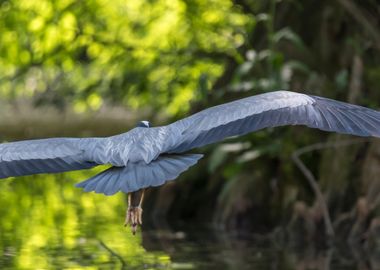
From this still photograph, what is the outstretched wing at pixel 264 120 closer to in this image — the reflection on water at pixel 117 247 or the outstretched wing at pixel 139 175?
the outstretched wing at pixel 139 175

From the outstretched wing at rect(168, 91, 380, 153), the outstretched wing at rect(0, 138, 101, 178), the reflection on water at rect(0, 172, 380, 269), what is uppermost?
the outstretched wing at rect(168, 91, 380, 153)

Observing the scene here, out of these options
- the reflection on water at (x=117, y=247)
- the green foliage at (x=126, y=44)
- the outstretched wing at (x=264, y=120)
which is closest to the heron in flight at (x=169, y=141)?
the outstretched wing at (x=264, y=120)

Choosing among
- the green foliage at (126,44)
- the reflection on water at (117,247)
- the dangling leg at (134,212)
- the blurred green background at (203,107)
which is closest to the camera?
the dangling leg at (134,212)

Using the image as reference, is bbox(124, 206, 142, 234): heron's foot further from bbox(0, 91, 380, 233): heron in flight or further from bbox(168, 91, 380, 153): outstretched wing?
bbox(168, 91, 380, 153): outstretched wing

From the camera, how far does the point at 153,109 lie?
12.0m

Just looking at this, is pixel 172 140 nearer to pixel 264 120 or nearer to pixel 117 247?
pixel 264 120

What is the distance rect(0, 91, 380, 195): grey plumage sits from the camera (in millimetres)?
6375

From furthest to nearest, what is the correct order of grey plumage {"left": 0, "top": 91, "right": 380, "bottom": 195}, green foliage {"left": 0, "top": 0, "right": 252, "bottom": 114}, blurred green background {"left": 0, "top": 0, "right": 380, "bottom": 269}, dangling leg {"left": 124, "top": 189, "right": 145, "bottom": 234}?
green foliage {"left": 0, "top": 0, "right": 252, "bottom": 114} → blurred green background {"left": 0, "top": 0, "right": 380, "bottom": 269} → dangling leg {"left": 124, "top": 189, "right": 145, "bottom": 234} → grey plumage {"left": 0, "top": 91, "right": 380, "bottom": 195}

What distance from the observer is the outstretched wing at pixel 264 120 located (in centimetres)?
644

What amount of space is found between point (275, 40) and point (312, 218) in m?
1.69

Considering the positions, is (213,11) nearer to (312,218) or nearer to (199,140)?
(312,218)

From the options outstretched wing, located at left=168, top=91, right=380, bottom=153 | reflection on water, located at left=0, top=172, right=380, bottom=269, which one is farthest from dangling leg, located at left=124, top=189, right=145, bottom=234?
reflection on water, located at left=0, top=172, right=380, bottom=269

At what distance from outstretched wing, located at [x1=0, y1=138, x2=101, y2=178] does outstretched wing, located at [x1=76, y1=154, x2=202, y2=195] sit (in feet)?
0.69

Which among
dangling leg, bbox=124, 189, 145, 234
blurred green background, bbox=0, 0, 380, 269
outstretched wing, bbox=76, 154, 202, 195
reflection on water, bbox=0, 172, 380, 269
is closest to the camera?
outstretched wing, bbox=76, 154, 202, 195
